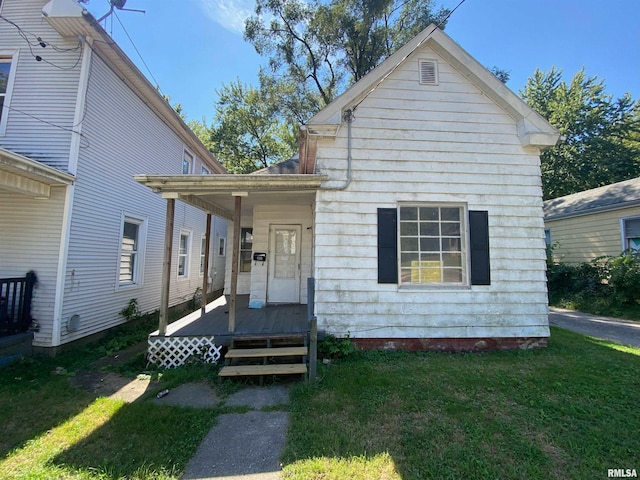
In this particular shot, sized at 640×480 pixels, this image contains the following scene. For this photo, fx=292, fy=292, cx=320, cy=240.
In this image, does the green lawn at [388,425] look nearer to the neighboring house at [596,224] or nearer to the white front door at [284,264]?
the white front door at [284,264]

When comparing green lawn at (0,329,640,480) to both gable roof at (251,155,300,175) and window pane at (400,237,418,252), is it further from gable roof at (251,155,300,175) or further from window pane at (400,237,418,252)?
gable roof at (251,155,300,175)

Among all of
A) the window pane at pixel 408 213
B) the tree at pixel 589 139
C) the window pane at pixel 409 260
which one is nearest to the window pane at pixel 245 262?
the window pane at pixel 409 260

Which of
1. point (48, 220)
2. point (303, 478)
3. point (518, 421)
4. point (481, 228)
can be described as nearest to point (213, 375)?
point (303, 478)

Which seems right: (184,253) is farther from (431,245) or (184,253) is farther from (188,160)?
(431,245)

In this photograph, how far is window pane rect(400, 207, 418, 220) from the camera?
5.26 m

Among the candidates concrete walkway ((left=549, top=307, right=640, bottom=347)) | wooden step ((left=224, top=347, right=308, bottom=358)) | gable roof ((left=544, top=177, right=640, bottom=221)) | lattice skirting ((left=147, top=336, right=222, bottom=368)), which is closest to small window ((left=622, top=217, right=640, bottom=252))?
gable roof ((left=544, top=177, right=640, bottom=221))

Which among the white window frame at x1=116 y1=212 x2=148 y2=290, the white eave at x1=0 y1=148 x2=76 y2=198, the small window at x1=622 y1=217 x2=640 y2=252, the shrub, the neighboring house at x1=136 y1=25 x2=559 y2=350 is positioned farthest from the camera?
the small window at x1=622 y1=217 x2=640 y2=252

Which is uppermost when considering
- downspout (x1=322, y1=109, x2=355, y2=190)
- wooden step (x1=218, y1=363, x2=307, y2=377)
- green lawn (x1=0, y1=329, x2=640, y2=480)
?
downspout (x1=322, y1=109, x2=355, y2=190)

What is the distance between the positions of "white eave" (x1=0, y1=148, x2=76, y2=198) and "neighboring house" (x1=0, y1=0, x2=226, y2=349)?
16 mm

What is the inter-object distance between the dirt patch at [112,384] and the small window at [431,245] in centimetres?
436

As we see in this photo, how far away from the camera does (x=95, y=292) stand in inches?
239

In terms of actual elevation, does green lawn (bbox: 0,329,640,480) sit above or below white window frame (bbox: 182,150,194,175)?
below

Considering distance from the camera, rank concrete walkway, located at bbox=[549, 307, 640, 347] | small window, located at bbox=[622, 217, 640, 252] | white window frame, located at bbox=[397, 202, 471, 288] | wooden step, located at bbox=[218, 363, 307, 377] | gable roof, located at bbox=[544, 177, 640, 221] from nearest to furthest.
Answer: wooden step, located at bbox=[218, 363, 307, 377] < white window frame, located at bbox=[397, 202, 471, 288] < concrete walkway, located at bbox=[549, 307, 640, 347] < small window, located at bbox=[622, 217, 640, 252] < gable roof, located at bbox=[544, 177, 640, 221]

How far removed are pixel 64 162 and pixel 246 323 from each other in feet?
14.6
